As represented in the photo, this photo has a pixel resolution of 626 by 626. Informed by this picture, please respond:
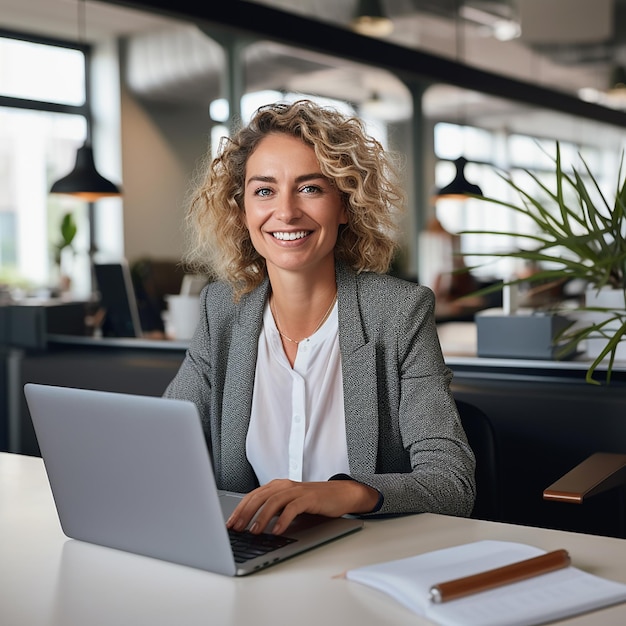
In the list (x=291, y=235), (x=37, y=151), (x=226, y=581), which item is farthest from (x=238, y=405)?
(x=37, y=151)

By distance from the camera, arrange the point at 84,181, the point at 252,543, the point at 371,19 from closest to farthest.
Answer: the point at 252,543 < the point at 84,181 < the point at 371,19

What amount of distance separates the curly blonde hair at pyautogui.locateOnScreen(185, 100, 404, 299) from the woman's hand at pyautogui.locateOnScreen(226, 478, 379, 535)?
0.73 meters

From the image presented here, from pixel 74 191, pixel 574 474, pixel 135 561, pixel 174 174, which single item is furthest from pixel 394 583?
pixel 174 174

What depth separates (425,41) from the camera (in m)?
8.24

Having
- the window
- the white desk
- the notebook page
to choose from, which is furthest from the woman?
the window

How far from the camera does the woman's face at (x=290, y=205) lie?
6.55 feet

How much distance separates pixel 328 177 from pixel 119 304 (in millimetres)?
2636

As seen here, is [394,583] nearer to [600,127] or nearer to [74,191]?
[74,191]

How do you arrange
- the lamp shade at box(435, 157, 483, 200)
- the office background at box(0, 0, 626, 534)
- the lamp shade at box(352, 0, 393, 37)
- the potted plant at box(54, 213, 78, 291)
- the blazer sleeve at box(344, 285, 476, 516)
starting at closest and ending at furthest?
the blazer sleeve at box(344, 285, 476, 516)
the office background at box(0, 0, 626, 534)
the lamp shade at box(435, 157, 483, 200)
the lamp shade at box(352, 0, 393, 37)
the potted plant at box(54, 213, 78, 291)

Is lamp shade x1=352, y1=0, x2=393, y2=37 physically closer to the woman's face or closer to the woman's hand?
the woman's face

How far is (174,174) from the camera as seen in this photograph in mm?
10672

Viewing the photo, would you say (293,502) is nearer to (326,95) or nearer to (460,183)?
(460,183)

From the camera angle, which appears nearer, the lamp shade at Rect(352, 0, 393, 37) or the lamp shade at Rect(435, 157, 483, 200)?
the lamp shade at Rect(435, 157, 483, 200)

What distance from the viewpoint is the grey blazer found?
1781mm
